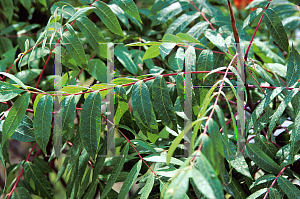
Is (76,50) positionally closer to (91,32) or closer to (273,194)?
(91,32)

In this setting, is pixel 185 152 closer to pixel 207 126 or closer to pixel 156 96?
pixel 156 96

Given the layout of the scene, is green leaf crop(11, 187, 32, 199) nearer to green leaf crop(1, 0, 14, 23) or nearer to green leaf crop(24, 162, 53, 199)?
green leaf crop(24, 162, 53, 199)

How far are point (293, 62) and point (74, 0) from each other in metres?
1.07

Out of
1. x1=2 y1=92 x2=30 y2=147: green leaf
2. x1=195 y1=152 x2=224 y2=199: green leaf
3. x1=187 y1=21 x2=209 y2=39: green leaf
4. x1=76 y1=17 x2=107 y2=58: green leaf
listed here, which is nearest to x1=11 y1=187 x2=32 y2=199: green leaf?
x1=2 y1=92 x2=30 y2=147: green leaf

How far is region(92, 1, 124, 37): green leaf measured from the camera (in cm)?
64

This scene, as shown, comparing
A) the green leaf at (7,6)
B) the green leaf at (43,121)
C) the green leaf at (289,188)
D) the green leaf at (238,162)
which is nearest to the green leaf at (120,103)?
the green leaf at (43,121)

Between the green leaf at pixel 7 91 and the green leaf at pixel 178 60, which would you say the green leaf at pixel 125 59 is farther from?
the green leaf at pixel 7 91

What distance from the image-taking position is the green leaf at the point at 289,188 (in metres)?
0.49

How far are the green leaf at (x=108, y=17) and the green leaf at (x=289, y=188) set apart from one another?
0.48 m

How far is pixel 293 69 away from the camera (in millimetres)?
582

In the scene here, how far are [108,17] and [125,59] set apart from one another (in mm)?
176

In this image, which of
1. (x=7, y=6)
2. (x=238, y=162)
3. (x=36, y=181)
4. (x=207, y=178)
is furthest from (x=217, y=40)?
(x=7, y=6)

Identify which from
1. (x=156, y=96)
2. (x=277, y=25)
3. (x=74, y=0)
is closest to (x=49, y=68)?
(x=74, y=0)

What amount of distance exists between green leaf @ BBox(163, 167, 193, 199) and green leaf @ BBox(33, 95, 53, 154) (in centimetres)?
31
